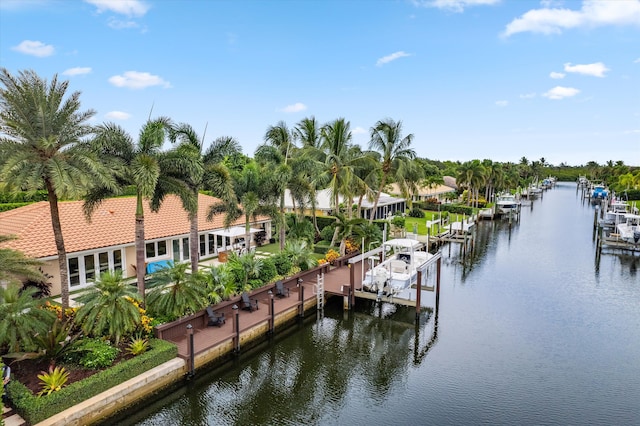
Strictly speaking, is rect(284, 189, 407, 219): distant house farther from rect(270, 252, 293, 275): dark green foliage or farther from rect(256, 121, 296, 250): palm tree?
rect(270, 252, 293, 275): dark green foliage

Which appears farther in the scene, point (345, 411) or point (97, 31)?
point (97, 31)

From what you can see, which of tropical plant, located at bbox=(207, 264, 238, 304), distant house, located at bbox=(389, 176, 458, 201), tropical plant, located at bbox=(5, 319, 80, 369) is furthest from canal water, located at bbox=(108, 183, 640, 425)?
distant house, located at bbox=(389, 176, 458, 201)

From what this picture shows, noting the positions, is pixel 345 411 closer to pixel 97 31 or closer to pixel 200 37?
pixel 97 31

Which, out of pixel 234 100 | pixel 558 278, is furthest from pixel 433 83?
pixel 558 278

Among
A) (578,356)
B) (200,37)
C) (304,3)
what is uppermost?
(304,3)

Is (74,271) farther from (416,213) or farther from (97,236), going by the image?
(416,213)

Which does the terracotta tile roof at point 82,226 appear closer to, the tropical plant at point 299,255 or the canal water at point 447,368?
the tropical plant at point 299,255
